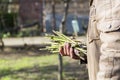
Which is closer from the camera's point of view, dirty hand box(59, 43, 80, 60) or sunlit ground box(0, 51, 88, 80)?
dirty hand box(59, 43, 80, 60)

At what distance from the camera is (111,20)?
1809 mm

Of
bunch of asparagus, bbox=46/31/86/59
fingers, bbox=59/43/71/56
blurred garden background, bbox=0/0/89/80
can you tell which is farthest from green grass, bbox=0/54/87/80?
fingers, bbox=59/43/71/56

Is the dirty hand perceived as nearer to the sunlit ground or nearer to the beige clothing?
the beige clothing

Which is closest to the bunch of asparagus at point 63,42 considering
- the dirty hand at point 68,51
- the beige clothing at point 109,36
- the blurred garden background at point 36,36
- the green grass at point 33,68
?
the dirty hand at point 68,51

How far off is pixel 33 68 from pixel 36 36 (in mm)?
5036

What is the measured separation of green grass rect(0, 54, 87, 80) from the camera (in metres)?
7.90

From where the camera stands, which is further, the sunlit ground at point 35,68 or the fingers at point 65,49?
the sunlit ground at point 35,68

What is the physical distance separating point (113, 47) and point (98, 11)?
21 cm

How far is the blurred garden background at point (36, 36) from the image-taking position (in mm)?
8125

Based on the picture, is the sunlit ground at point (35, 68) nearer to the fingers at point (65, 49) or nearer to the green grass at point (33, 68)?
the green grass at point (33, 68)

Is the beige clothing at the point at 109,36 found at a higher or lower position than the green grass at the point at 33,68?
higher

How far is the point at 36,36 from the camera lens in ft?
44.8

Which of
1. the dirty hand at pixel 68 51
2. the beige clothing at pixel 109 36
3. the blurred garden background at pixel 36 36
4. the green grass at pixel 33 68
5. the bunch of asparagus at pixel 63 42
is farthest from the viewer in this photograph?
the blurred garden background at pixel 36 36

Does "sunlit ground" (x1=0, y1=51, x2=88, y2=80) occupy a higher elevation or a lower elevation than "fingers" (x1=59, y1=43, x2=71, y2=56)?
lower
